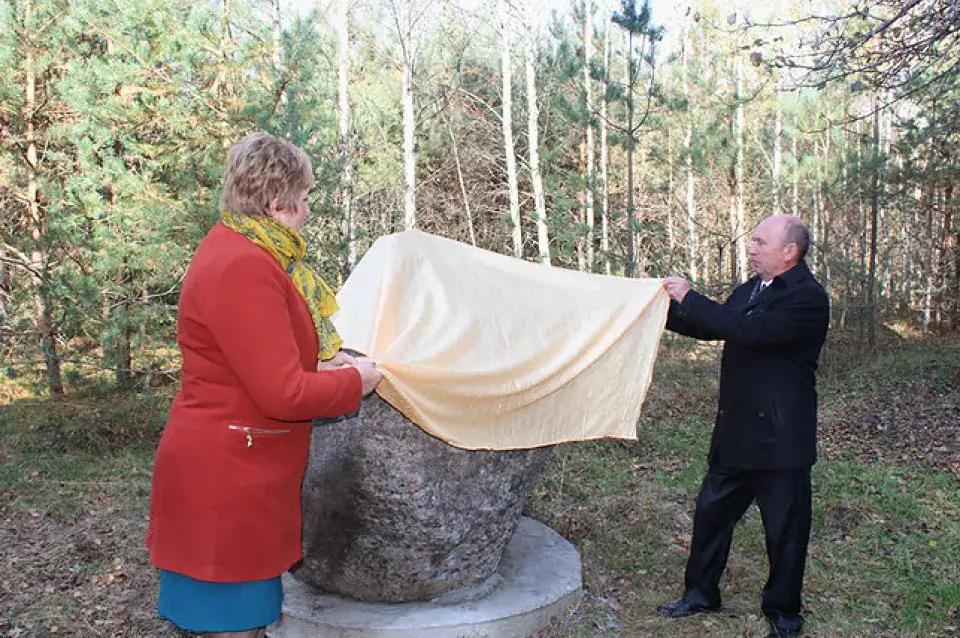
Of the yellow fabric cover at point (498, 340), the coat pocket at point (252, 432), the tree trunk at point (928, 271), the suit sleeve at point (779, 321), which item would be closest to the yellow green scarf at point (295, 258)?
the coat pocket at point (252, 432)

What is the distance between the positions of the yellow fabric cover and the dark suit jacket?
1.47 ft

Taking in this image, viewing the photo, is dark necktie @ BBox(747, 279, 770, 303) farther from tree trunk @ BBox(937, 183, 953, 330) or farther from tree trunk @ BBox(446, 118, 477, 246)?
tree trunk @ BBox(446, 118, 477, 246)

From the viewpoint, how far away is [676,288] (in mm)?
4121

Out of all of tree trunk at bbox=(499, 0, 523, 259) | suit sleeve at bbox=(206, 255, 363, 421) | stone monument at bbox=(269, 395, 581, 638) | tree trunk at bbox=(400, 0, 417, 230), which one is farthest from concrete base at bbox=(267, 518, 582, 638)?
tree trunk at bbox=(499, 0, 523, 259)

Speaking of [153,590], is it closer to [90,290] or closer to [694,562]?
[694,562]

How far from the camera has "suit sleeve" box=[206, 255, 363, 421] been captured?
2.08m

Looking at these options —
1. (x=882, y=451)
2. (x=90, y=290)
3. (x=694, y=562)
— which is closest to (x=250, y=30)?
(x=90, y=290)

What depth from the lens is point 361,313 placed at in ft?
11.9

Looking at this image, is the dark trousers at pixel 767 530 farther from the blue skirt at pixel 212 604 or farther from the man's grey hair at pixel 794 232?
→ the blue skirt at pixel 212 604

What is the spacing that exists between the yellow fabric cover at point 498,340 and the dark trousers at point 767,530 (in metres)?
0.69

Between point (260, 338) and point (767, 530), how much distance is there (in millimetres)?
3025

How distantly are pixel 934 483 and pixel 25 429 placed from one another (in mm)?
10090

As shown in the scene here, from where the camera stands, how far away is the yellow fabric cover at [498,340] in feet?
11.2

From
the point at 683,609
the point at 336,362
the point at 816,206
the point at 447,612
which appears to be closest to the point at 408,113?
the point at 816,206
